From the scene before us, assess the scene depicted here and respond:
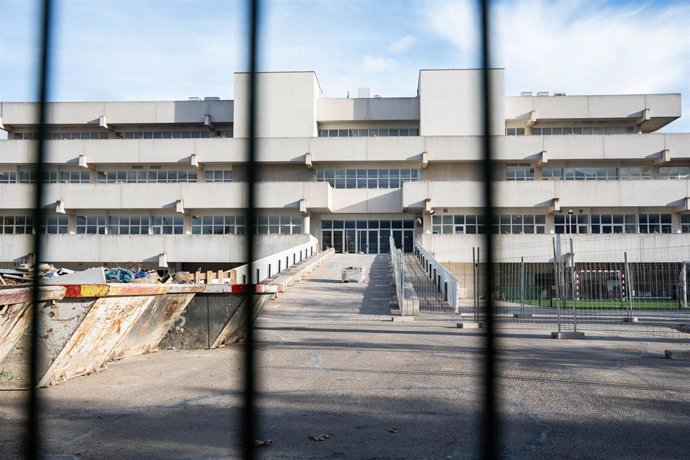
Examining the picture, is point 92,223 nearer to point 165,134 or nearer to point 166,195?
point 166,195

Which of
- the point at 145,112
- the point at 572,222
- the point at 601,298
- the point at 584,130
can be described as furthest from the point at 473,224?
the point at 145,112

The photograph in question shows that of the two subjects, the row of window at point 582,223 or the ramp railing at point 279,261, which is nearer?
the ramp railing at point 279,261

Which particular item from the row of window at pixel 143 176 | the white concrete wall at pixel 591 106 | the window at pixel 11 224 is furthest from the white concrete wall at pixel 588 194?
the window at pixel 11 224

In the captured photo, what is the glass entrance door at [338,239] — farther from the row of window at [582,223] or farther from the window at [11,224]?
the window at [11,224]

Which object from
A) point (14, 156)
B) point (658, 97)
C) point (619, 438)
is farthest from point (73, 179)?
point (619, 438)

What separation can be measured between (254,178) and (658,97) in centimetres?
5529

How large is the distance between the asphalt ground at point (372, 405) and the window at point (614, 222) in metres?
36.3

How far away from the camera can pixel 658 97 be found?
5103 cm

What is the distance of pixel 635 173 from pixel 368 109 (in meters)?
20.2

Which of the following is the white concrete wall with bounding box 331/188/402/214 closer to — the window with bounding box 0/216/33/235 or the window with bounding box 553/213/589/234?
the window with bounding box 553/213/589/234

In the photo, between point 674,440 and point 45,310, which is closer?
point 674,440

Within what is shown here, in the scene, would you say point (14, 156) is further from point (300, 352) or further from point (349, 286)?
point (300, 352)

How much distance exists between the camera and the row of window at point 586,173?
160ft

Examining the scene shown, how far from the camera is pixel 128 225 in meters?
48.1
